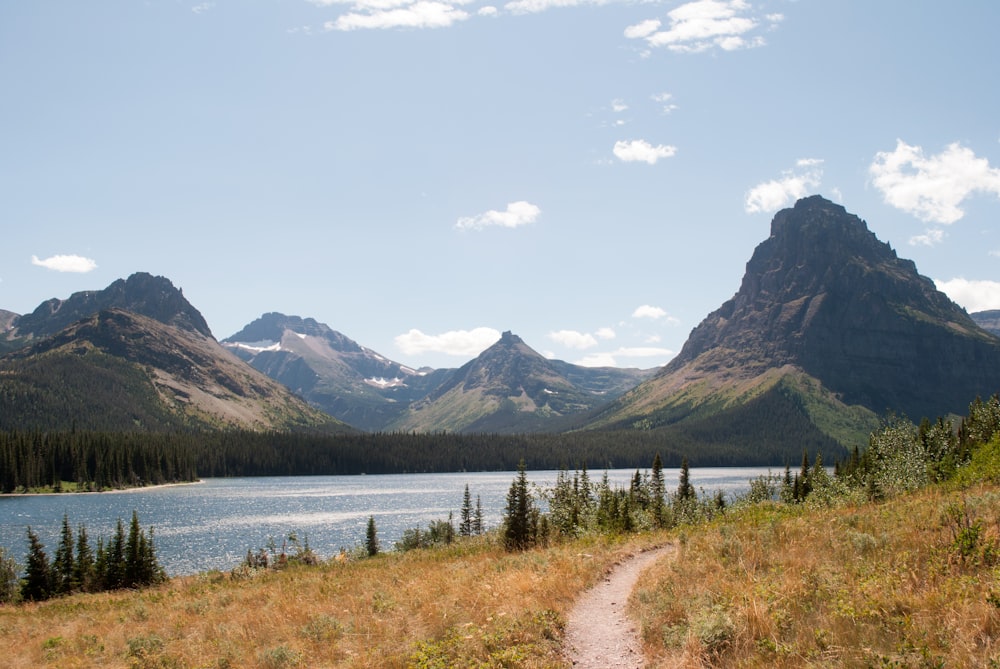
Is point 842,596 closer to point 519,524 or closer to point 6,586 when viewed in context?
point 519,524

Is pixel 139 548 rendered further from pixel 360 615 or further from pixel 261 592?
pixel 360 615

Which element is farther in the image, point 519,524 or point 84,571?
point 84,571

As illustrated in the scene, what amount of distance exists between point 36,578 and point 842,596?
2510 inches

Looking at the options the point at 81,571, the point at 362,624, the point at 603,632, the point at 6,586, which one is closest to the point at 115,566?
the point at 81,571

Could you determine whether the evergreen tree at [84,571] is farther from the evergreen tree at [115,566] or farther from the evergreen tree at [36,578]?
the evergreen tree at [36,578]

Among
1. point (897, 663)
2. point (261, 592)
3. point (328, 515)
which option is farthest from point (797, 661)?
point (328, 515)

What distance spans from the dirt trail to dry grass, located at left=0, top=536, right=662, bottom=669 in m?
0.37

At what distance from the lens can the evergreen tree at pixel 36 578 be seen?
5212 cm

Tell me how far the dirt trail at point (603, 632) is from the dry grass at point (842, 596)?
426 millimetres

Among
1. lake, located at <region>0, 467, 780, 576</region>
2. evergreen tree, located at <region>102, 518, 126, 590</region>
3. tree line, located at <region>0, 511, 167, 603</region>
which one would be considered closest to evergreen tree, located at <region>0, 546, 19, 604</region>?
tree line, located at <region>0, 511, 167, 603</region>

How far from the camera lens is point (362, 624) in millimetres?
15344

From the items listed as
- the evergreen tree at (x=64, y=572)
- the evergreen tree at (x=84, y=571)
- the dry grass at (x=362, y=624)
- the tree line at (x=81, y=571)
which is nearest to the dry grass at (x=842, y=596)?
the dry grass at (x=362, y=624)

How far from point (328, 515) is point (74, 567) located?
87.3m

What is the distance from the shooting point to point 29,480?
175 m
